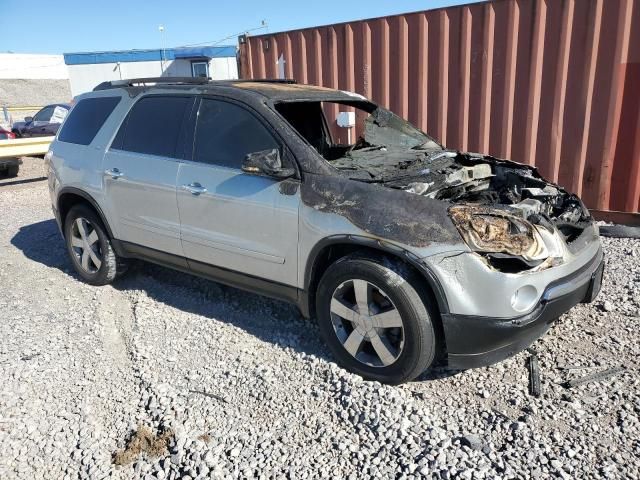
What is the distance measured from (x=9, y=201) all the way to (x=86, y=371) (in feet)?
22.9

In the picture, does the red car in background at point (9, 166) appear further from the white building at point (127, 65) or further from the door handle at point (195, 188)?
the white building at point (127, 65)

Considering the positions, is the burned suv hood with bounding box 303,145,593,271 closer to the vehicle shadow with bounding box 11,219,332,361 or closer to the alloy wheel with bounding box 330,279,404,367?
the alloy wheel with bounding box 330,279,404,367

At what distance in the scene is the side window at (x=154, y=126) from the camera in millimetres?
3971

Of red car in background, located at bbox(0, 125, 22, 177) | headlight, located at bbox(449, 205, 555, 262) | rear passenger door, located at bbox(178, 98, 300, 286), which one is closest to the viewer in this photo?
headlight, located at bbox(449, 205, 555, 262)

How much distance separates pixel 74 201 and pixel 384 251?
3.35 meters

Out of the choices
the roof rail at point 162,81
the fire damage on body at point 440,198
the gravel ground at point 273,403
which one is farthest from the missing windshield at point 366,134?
the gravel ground at point 273,403

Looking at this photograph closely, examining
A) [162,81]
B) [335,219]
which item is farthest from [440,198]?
[162,81]

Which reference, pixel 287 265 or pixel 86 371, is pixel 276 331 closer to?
pixel 287 265

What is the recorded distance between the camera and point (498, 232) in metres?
2.75

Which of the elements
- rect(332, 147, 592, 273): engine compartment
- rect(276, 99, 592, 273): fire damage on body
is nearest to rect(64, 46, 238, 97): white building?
rect(276, 99, 592, 273): fire damage on body

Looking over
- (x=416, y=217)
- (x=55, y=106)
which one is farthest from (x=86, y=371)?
(x=55, y=106)

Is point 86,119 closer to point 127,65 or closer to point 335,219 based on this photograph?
point 335,219

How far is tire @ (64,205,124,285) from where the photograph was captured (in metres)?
4.71

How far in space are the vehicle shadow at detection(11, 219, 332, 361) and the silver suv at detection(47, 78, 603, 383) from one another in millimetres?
328
